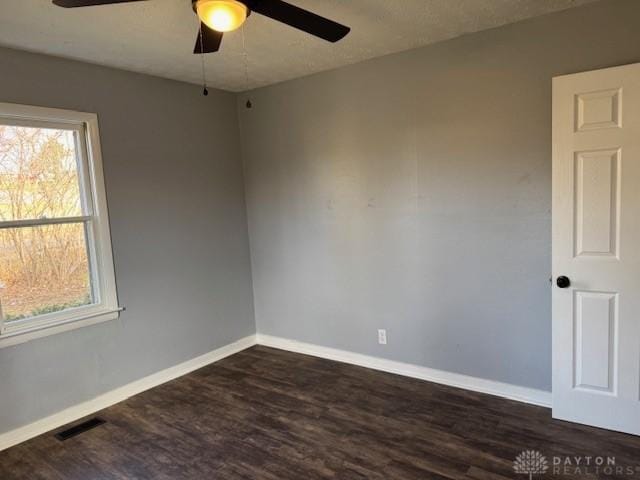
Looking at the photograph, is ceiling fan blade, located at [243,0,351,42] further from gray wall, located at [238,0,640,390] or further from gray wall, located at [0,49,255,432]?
gray wall, located at [0,49,255,432]

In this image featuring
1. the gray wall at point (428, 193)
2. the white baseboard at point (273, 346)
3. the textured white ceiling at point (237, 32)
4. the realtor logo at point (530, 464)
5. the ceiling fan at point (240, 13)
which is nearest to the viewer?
the ceiling fan at point (240, 13)

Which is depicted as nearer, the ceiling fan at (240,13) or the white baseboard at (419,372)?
the ceiling fan at (240,13)

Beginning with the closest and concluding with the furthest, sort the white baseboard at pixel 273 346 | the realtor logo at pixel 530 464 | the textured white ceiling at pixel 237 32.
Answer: the realtor logo at pixel 530 464, the textured white ceiling at pixel 237 32, the white baseboard at pixel 273 346

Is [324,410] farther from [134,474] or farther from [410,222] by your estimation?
[410,222]

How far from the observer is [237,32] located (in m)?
2.69

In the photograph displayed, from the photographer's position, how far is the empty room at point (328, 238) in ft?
8.00

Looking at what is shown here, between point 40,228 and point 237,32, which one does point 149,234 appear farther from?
point 237,32

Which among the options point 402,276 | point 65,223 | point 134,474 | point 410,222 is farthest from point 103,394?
point 410,222

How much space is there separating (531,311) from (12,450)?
11.3 feet

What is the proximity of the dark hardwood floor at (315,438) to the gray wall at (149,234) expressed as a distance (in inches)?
13.6

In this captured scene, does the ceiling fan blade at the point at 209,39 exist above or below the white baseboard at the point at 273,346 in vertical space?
above

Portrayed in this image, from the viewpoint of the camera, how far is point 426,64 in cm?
313

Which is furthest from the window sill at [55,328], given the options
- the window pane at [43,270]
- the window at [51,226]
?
the window pane at [43,270]

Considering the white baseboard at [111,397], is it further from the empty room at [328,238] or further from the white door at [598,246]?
the white door at [598,246]
